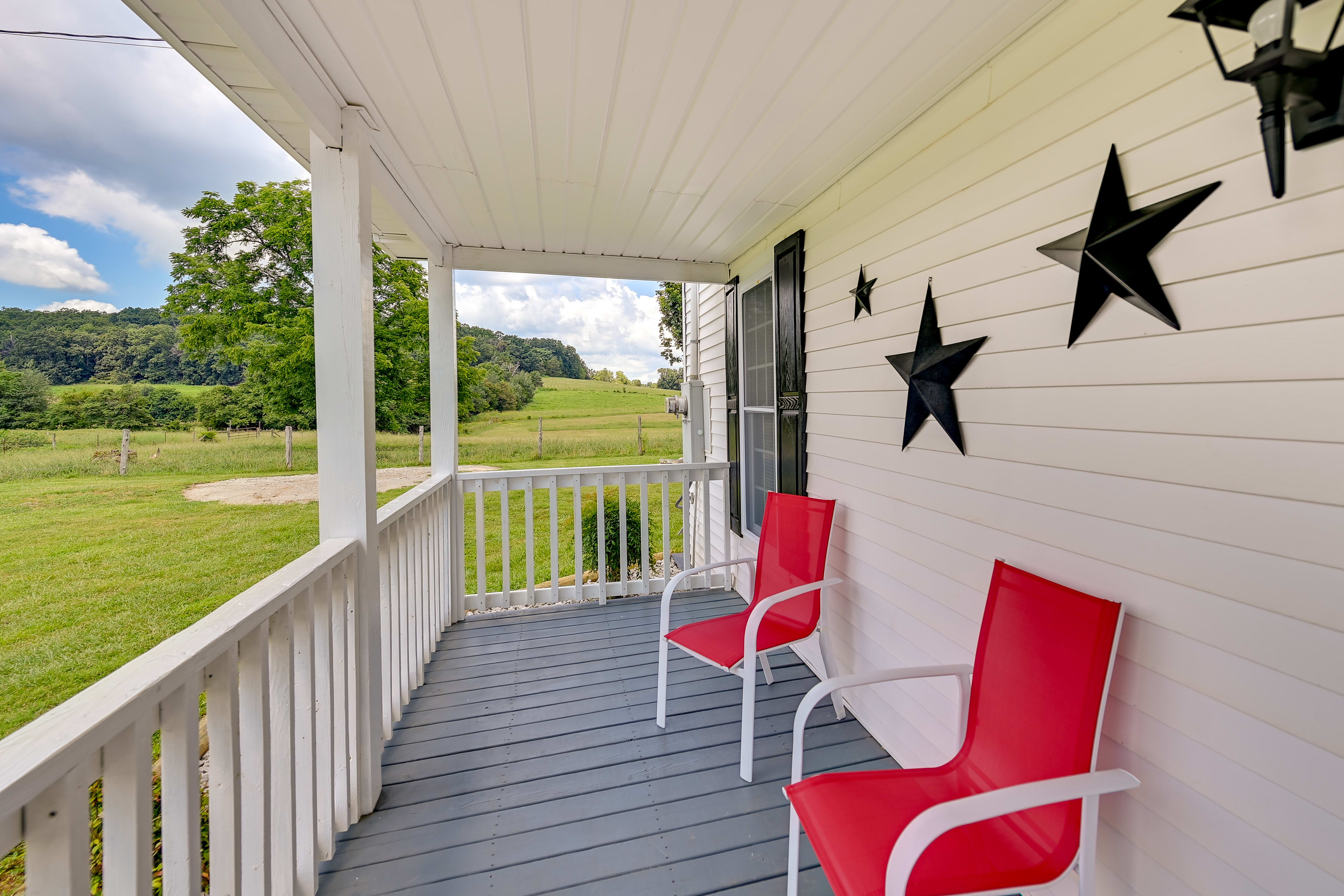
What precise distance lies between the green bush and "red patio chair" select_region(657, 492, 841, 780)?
2.30 metres

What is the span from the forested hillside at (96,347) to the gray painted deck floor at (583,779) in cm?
163

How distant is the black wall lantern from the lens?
0.90 meters

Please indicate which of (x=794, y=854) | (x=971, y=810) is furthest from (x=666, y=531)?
(x=971, y=810)

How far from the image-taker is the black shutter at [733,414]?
4039 millimetres

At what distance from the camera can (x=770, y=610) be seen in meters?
2.81

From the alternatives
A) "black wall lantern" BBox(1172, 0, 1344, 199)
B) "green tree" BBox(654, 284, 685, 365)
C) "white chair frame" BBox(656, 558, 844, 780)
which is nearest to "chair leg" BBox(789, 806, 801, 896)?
"white chair frame" BBox(656, 558, 844, 780)

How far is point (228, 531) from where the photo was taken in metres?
2.11

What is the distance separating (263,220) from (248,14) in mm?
1780

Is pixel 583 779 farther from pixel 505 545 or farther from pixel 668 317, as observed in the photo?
pixel 668 317

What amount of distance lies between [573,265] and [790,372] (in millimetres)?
1777

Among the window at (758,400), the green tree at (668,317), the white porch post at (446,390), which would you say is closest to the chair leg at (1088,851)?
the window at (758,400)

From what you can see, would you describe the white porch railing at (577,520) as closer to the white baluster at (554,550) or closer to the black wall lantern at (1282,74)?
the white baluster at (554,550)

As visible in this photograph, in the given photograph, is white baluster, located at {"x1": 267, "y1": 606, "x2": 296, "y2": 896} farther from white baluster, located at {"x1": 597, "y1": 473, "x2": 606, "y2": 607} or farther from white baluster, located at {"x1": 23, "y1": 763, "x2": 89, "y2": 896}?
white baluster, located at {"x1": 597, "y1": 473, "x2": 606, "y2": 607}

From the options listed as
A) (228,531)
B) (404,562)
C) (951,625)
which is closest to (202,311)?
(228,531)
